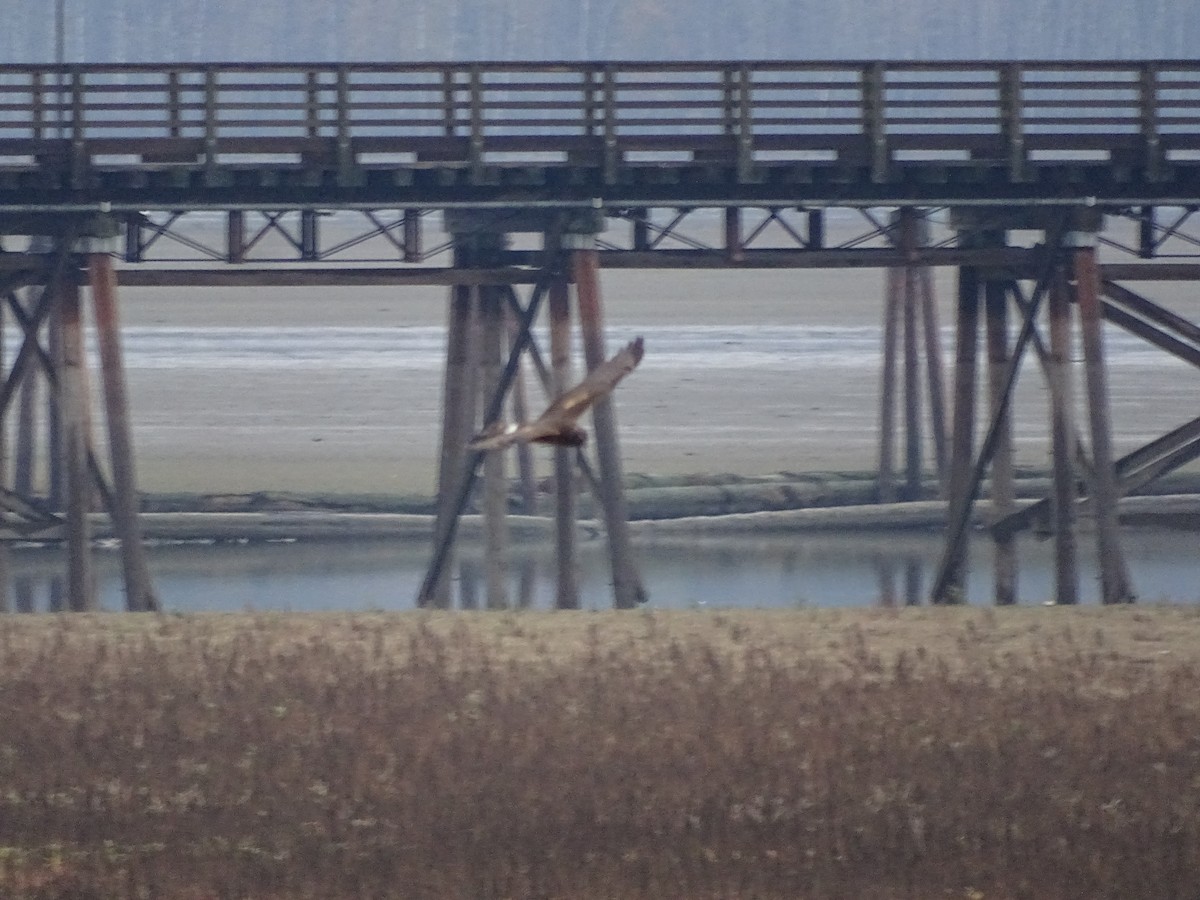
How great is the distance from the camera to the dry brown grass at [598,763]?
9.02 meters

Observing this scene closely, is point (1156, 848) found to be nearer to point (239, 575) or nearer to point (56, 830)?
point (56, 830)

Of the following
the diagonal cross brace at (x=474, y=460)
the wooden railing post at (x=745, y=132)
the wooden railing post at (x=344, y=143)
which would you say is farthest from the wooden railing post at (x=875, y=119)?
the wooden railing post at (x=344, y=143)

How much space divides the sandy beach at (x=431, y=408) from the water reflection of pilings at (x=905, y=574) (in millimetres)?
5001

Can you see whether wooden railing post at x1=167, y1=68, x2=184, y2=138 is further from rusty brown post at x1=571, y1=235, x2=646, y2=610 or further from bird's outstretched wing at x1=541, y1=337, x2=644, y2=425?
bird's outstretched wing at x1=541, y1=337, x2=644, y2=425

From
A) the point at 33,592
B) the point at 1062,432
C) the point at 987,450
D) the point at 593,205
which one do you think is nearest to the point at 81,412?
the point at 593,205

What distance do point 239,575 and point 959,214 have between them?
1112cm

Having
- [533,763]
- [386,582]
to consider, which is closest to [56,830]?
[533,763]

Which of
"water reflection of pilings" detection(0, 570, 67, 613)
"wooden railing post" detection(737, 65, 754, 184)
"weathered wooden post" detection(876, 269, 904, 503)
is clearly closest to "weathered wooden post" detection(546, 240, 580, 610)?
"wooden railing post" detection(737, 65, 754, 184)

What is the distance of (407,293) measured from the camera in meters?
56.9

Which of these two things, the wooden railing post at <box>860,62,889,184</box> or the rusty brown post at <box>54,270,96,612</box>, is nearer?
the wooden railing post at <box>860,62,889,184</box>

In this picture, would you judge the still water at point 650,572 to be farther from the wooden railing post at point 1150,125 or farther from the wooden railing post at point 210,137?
the wooden railing post at point 1150,125

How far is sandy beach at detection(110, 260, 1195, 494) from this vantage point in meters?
32.1

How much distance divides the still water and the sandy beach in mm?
3638

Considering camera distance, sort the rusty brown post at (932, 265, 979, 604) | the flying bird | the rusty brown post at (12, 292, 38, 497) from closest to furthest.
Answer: the flying bird < the rusty brown post at (932, 265, 979, 604) < the rusty brown post at (12, 292, 38, 497)
